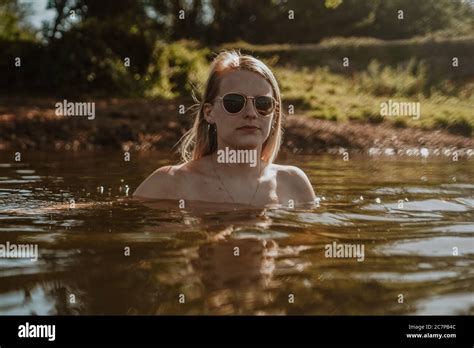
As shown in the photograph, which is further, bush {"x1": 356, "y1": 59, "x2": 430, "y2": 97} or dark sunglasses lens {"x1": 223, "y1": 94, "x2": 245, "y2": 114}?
bush {"x1": 356, "y1": 59, "x2": 430, "y2": 97}

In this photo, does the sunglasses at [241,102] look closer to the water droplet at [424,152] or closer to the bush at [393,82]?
the water droplet at [424,152]

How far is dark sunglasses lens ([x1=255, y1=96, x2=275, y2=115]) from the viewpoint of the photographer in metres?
5.55

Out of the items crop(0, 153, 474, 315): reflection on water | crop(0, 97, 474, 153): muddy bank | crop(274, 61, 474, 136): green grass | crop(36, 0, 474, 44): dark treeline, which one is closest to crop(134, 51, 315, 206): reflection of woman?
crop(0, 153, 474, 315): reflection on water

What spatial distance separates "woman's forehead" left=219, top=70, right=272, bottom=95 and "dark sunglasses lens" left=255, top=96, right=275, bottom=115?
6cm

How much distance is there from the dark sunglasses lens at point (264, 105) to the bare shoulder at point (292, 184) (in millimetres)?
771

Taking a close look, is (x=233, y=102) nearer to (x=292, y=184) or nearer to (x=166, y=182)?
(x=166, y=182)

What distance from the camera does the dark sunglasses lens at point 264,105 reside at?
5.55 metres

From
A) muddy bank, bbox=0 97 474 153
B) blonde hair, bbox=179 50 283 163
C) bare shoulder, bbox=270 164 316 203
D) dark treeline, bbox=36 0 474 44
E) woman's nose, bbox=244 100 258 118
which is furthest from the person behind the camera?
dark treeline, bbox=36 0 474 44

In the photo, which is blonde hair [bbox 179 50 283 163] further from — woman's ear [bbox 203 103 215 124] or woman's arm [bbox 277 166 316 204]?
woman's arm [bbox 277 166 316 204]

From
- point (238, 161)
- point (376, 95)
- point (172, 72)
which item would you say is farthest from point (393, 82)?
point (238, 161)

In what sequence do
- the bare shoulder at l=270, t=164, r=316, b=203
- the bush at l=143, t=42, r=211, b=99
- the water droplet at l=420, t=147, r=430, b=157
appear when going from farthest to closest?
the bush at l=143, t=42, r=211, b=99 → the water droplet at l=420, t=147, r=430, b=157 → the bare shoulder at l=270, t=164, r=316, b=203

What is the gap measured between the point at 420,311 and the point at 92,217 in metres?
3.01
